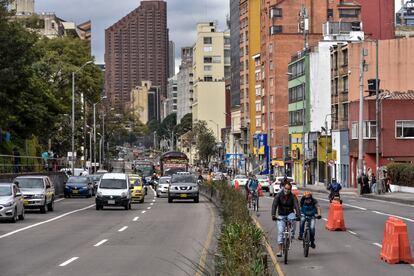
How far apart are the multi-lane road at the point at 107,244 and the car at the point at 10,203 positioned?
0.49 m

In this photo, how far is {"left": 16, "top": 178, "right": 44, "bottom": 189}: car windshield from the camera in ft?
139

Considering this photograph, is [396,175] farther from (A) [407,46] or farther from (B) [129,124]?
(B) [129,124]

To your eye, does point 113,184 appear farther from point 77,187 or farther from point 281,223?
point 281,223

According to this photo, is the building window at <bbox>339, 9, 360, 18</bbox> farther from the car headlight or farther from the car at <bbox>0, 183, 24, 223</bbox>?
the car headlight

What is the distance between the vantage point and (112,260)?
20000 mm

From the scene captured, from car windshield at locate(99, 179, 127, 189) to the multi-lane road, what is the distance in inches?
192

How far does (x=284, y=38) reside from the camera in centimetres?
11850

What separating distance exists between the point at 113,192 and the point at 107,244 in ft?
67.4

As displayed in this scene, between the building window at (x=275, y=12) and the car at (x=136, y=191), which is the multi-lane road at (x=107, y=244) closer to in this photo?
the car at (x=136, y=191)

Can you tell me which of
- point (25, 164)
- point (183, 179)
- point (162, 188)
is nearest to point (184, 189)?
point (183, 179)

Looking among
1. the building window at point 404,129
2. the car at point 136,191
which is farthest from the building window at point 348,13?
the car at point 136,191

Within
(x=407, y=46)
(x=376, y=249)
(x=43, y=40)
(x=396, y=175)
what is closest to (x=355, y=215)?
(x=376, y=249)

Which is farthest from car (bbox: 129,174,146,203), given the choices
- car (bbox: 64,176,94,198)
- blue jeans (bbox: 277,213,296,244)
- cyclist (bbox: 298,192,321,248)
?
blue jeans (bbox: 277,213,296,244)

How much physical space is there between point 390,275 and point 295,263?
2769mm
